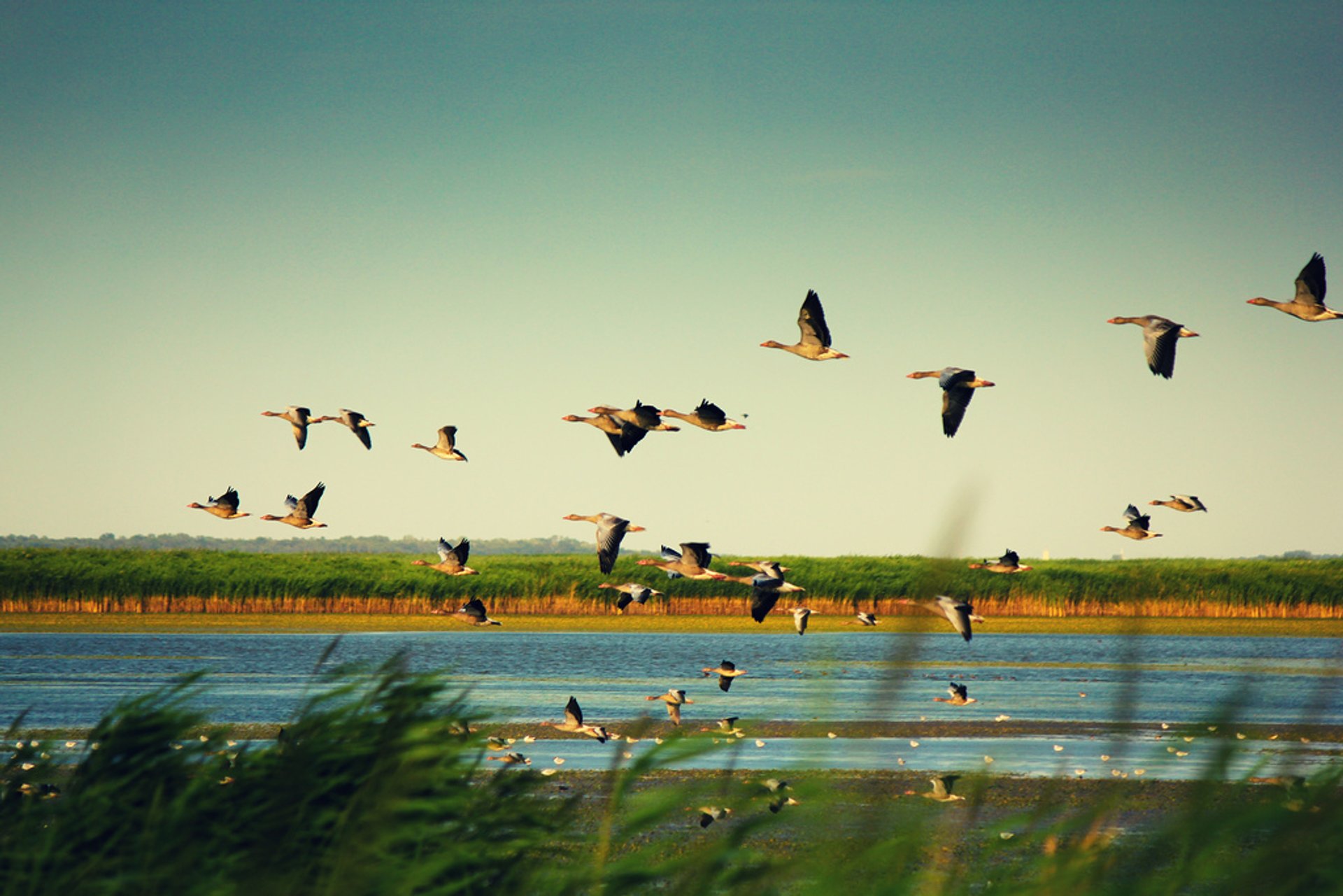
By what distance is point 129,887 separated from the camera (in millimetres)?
4984

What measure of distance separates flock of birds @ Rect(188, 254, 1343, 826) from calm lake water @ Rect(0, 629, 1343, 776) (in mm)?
1088

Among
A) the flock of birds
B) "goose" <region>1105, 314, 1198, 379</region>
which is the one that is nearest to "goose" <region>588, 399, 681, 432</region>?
the flock of birds

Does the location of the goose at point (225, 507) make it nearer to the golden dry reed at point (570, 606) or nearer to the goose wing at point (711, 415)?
the goose wing at point (711, 415)

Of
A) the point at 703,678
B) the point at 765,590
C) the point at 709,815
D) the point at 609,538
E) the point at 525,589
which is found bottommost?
the point at 703,678

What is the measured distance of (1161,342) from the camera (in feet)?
40.8

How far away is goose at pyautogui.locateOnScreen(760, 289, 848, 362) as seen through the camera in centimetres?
1298

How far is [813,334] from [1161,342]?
3328 millimetres

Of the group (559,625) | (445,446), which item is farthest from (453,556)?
(559,625)

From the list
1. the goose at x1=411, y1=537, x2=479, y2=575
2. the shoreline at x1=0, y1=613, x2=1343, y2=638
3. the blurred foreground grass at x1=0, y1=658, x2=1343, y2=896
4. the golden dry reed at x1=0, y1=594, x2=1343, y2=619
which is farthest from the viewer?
the golden dry reed at x1=0, y1=594, x2=1343, y2=619

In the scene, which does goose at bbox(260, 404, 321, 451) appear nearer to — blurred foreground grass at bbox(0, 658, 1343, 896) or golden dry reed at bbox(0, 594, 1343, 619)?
blurred foreground grass at bbox(0, 658, 1343, 896)

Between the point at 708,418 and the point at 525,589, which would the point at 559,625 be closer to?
the point at 525,589

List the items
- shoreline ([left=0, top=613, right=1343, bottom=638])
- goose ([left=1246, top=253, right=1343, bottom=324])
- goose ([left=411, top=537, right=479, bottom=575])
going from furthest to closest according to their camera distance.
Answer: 1. shoreline ([left=0, top=613, right=1343, bottom=638])
2. goose ([left=411, top=537, right=479, bottom=575])
3. goose ([left=1246, top=253, right=1343, bottom=324])

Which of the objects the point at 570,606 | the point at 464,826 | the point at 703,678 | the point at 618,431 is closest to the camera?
the point at 464,826

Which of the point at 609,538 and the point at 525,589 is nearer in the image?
the point at 609,538
